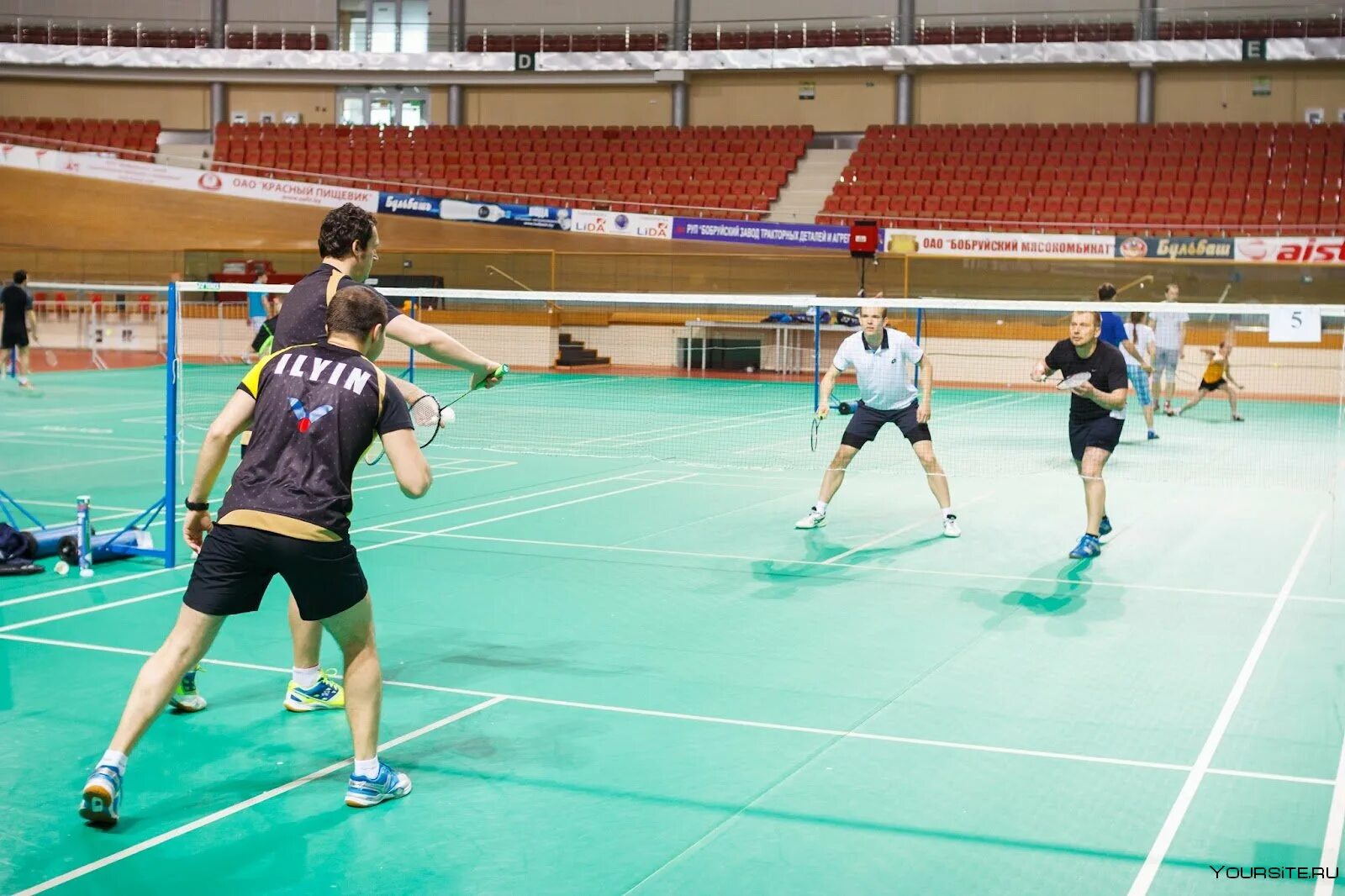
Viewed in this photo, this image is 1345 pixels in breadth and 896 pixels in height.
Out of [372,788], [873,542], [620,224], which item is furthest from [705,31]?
[372,788]

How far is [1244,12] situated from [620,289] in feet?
61.9

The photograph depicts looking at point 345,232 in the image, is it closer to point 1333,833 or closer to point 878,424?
point 1333,833

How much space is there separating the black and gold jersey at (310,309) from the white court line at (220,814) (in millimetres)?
1886

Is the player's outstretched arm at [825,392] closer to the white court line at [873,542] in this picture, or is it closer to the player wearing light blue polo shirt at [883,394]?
the player wearing light blue polo shirt at [883,394]

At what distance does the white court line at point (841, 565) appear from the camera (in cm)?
985

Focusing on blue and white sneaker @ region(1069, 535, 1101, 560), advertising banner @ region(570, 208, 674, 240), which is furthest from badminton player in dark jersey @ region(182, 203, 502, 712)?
advertising banner @ region(570, 208, 674, 240)

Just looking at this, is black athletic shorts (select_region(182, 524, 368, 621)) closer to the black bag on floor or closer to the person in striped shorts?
the black bag on floor

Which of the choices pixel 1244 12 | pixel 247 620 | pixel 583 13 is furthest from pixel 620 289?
pixel 247 620

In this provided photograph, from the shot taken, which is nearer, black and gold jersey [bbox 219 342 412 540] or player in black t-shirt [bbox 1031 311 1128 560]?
black and gold jersey [bbox 219 342 412 540]

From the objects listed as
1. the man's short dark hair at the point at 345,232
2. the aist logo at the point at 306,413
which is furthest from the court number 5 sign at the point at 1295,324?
the aist logo at the point at 306,413

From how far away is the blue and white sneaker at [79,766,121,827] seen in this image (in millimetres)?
5082

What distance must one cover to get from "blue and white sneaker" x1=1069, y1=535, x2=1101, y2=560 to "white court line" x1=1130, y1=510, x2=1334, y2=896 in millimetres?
1446

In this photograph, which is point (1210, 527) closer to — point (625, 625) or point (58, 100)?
point (625, 625)

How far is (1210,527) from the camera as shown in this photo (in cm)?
1270
